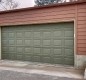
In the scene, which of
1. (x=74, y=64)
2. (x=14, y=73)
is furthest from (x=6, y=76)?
(x=74, y=64)

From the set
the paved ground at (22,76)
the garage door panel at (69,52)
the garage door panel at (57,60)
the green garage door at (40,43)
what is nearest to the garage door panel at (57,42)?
the green garage door at (40,43)

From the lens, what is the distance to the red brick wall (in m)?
10.1

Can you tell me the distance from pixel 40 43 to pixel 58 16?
1992mm

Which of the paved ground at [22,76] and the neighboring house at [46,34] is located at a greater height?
the neighboring house at [46,34]

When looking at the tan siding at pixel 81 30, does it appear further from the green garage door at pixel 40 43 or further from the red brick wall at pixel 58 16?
the green garage door at pixel 40 43

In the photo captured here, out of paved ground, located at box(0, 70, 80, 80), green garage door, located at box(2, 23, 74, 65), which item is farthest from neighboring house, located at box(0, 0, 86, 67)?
paved ground, located at box(0, 70, 80, 80)

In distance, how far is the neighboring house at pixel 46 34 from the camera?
33.2 ft

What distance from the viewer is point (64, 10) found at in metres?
10.5

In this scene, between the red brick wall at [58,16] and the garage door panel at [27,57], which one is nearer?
the red brick wall at [58,16]

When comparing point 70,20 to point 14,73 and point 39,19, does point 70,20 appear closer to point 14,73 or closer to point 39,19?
point 39,19

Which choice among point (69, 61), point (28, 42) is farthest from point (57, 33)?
point (28, 42)

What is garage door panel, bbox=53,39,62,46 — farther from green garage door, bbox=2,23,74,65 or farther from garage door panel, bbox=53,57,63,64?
garage door panel, bbox=53,57,63,64

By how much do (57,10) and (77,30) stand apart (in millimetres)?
1549

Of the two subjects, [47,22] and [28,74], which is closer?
[28,74]
